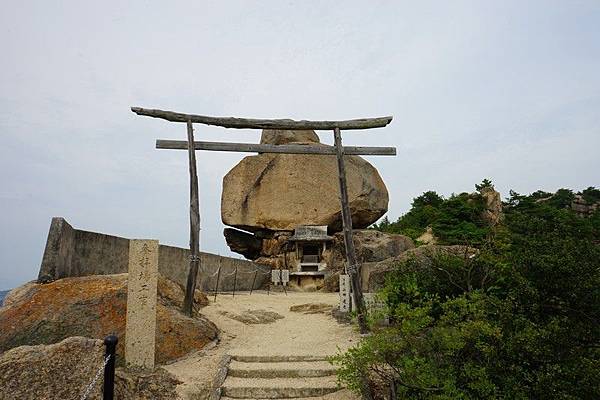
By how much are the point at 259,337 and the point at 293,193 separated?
13.9 metres

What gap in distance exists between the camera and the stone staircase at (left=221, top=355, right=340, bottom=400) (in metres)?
5.21

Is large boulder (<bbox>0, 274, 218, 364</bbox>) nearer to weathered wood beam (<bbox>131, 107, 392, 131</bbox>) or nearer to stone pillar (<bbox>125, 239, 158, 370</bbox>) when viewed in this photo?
stone pillar (<bbox>125, 239, 158, 370</bbox>)

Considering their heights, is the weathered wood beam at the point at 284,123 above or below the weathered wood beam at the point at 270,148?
above

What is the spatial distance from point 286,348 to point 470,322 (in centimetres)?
328

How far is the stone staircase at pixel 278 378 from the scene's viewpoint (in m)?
5.21

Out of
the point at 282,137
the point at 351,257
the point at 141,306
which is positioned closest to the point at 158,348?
the point at 141,306

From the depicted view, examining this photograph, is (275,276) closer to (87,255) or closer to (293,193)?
(293,193)

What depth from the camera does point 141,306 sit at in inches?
223

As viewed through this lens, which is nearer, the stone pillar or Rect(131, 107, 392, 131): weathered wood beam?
the stone pillar

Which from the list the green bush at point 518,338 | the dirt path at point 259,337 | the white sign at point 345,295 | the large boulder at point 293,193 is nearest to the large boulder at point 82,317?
the dirt path at point 259,337

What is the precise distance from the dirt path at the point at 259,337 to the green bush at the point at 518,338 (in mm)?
890

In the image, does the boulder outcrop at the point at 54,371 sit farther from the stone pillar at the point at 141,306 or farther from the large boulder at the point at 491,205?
the large boulder at the point at 491,205

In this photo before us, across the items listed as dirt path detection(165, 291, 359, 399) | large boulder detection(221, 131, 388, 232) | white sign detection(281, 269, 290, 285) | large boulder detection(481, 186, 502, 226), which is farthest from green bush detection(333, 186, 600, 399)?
large boulder detection(481, 186, 502, 226)

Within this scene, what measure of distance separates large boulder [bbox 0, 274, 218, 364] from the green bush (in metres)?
2.70
